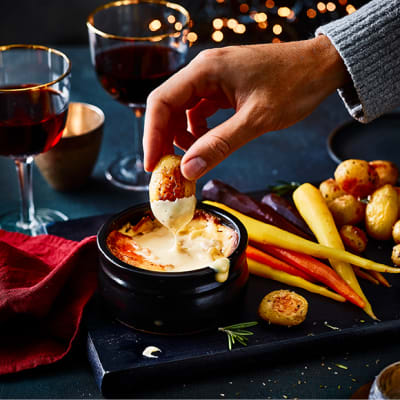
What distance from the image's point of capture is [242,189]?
244 centimetres

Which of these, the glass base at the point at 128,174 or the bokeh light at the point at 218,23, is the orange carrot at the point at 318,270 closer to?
the glass base at the point at 128,174

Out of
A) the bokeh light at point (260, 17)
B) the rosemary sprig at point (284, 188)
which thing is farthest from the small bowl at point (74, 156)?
the bokeh light at point (260, 17)

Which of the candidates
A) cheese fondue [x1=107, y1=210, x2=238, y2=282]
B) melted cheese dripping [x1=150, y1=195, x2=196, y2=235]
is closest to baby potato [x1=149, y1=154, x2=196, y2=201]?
melted cheese dripping [x1=150, y1=195, x2=196, y2=235]

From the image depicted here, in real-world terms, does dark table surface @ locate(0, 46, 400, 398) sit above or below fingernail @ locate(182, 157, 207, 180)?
below

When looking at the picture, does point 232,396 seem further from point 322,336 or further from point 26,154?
point 26,154

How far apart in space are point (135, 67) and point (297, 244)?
0.90 metres

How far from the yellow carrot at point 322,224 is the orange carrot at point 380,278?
67 mm

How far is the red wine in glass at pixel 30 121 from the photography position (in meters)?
1.92

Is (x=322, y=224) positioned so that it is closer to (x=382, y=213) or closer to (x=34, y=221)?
(x=382, y=213)

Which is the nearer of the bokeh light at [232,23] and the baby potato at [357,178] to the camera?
the baby potato at [357,178]

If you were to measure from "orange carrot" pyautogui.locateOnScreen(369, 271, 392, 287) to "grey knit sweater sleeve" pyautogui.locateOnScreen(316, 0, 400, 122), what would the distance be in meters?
0.45

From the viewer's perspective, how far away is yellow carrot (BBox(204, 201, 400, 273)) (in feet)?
5.93

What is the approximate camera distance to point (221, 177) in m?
2.53

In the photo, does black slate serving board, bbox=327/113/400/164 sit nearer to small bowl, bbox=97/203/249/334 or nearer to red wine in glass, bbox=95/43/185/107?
red wine in glass, bbox=95/43/185/107
